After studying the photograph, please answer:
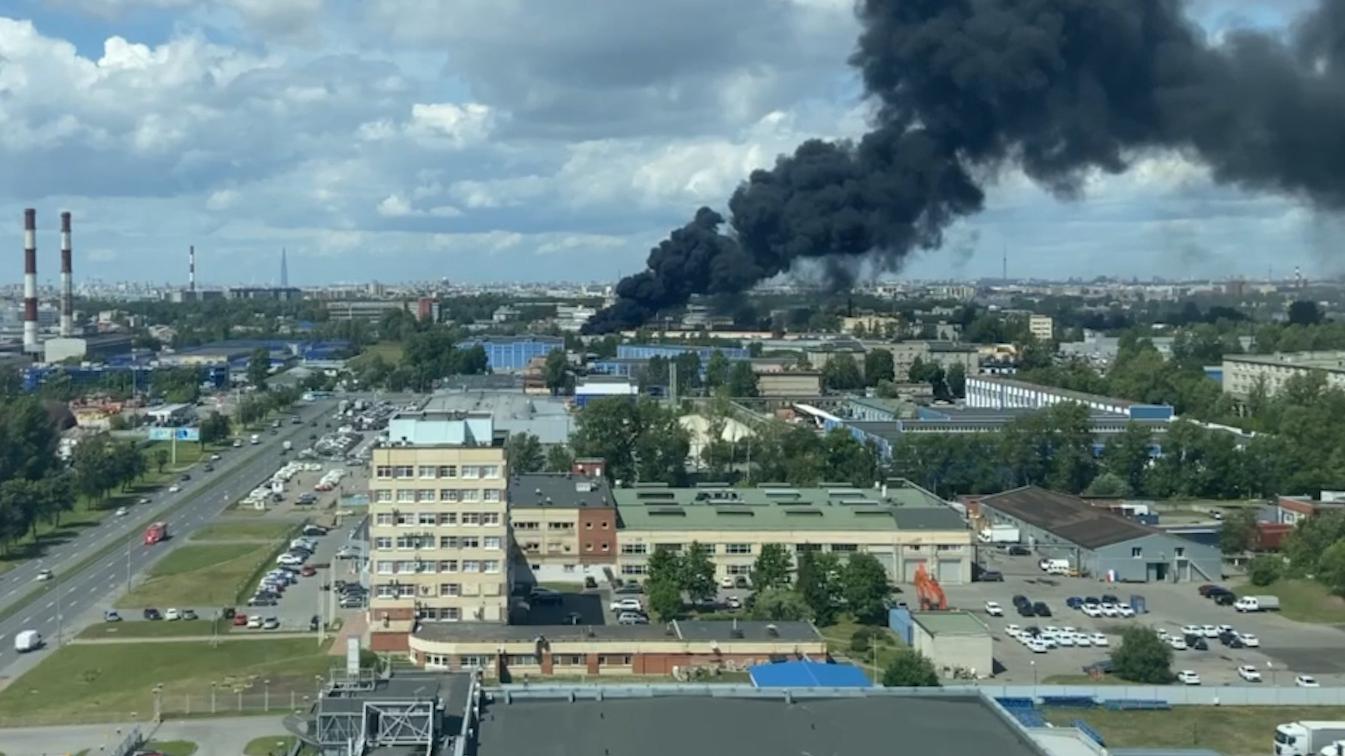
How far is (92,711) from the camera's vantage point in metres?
11.3

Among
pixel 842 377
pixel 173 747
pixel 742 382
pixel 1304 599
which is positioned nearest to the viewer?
pixel 173 747

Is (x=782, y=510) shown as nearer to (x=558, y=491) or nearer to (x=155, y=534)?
(x=558, y=491)

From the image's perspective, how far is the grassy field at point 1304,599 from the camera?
48.9ft

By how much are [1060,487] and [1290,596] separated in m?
6.79

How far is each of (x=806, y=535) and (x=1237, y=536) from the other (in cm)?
550

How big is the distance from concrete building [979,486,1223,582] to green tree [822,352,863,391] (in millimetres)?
17012

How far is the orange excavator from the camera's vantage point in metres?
14.9

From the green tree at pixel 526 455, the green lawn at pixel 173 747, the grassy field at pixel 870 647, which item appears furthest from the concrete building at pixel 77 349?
the green lawn at pixel 173 747

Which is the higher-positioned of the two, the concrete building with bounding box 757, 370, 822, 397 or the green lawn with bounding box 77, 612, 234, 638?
the concrete building with bounding box 757, 370, 822, 397

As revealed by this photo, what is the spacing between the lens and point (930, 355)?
3931 cm

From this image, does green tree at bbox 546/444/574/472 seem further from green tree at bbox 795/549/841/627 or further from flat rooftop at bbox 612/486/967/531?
green tree at bbox 795/549/841/627

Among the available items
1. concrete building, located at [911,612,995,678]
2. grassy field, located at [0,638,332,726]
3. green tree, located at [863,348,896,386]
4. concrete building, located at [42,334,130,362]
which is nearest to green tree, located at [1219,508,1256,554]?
concrete building, located at [911,612,995,678]

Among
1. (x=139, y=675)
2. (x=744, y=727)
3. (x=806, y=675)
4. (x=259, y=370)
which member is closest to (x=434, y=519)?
(x=139, y=675)

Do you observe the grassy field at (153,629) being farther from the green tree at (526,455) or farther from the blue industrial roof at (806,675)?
the green tree at (526,455)
